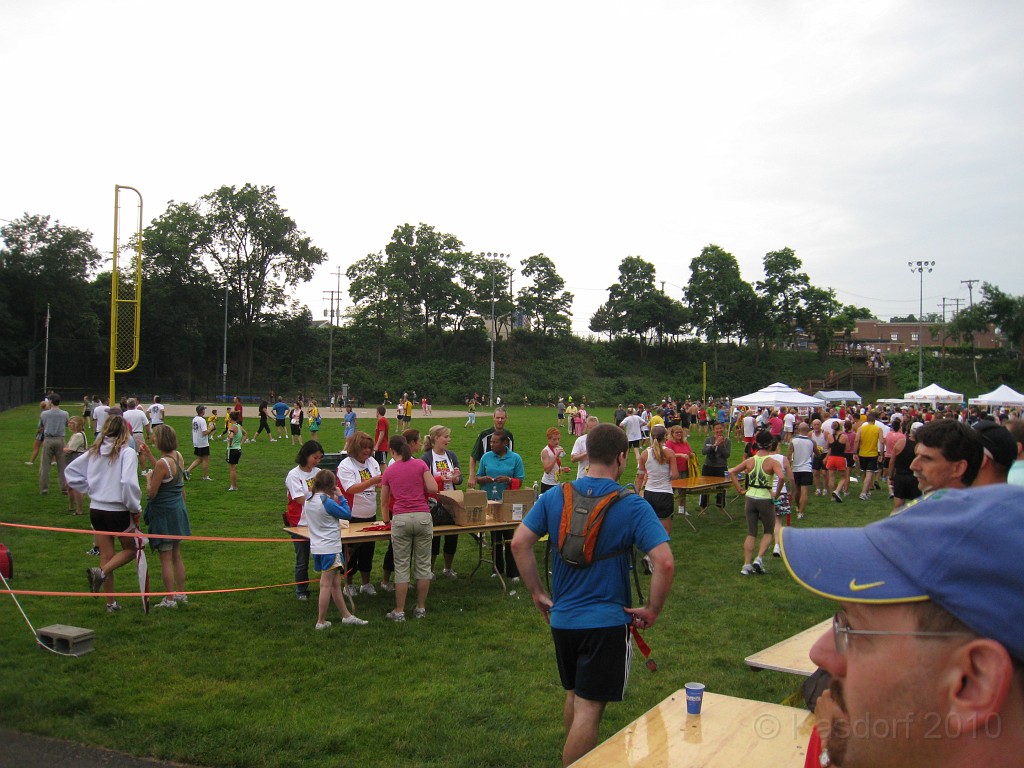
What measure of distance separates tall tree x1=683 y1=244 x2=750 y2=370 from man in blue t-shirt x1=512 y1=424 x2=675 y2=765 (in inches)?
2895

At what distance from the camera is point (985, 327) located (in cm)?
7000

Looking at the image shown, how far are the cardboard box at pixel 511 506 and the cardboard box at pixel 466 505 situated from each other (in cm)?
24

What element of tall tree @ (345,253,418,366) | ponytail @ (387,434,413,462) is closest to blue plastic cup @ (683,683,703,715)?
ponytail @ (387,434,413,462)

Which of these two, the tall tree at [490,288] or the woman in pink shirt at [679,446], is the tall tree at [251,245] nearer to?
the tall tree at [490,288]

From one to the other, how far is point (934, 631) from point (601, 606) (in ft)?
9.76

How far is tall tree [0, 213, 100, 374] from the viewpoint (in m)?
49.9

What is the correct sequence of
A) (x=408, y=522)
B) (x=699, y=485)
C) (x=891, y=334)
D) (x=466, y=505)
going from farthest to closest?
(x=891, y=334) < (x=699, y=485) < (x=466, y=505) < (x=408, y=522)

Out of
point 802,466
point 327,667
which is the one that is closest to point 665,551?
point 327,667

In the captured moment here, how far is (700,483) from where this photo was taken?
13219mm

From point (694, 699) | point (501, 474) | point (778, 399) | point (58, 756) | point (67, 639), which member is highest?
point (778, 399)

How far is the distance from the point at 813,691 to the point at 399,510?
5523 mm

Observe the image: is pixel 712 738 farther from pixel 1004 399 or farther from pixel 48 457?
pixel 1004 399

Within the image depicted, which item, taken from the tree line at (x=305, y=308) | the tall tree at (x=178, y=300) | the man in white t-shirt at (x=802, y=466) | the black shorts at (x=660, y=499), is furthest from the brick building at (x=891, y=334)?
the black shorts at (x=660, y=499)

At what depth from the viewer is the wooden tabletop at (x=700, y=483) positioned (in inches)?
504
